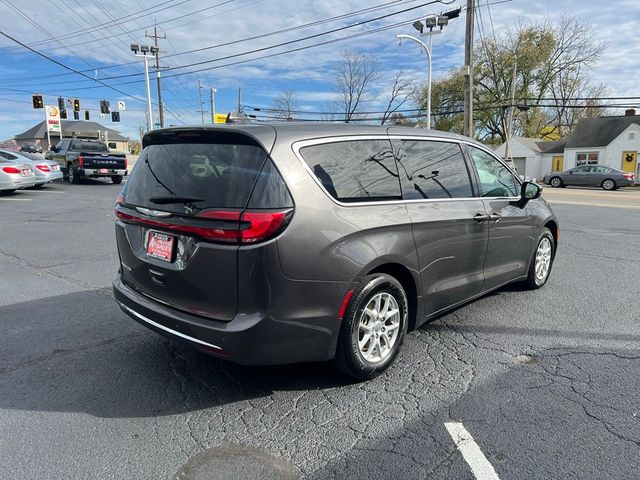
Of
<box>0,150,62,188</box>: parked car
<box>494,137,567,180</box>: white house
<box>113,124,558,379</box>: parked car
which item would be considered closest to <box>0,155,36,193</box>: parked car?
<box>0,150,62,188</box>: parked car

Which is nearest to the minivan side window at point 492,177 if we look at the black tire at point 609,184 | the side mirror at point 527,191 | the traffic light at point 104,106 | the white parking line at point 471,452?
the side mirror at point 527,191

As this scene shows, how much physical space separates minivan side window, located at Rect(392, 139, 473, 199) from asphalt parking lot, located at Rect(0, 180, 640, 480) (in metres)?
1.29

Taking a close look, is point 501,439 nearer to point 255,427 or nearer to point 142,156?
point 255,427

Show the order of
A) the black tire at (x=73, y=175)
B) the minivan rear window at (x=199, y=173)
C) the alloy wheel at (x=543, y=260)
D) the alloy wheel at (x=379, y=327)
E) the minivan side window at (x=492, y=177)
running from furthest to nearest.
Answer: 1. the black tire at (x=73, y=175)
2. the alloy wheel at (x=543, y=260)
3. the minivan side window at (x=492, y=177)
4. the alloy wheel at (x=379, y=327)
5. the minivan rear window at (x=199, y=173)

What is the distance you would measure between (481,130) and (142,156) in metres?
60.5

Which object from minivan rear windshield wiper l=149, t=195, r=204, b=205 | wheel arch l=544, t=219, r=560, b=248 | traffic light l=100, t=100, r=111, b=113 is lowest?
wheel arch l=544, t=219, r=560, b=248

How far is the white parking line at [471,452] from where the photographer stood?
237 centimetres

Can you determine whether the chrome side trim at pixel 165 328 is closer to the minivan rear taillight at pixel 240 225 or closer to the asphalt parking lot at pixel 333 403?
the asphalt parking lot at pixel 333 403

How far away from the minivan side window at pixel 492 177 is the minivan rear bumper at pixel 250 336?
2.28 m

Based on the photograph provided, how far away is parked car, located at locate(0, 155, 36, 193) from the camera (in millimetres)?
15832

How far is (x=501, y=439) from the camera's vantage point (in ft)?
8.69

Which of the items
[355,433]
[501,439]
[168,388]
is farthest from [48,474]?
[501,439]

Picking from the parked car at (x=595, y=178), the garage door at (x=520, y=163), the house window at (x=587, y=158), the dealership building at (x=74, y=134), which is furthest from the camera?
the dealership building at (x=74, y=134)

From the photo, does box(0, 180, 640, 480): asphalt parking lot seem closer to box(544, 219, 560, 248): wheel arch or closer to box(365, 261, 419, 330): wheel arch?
box(365, 261, 419, 330): wheel arch
